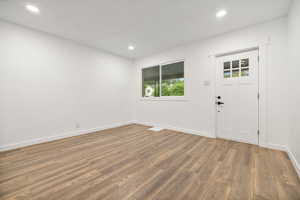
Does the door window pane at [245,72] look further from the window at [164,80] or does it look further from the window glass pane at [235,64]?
the window at [164,80]

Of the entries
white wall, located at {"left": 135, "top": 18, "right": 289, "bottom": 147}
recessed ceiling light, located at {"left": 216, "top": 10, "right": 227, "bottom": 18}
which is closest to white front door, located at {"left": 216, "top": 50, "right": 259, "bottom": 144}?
white wall, located at {"left": 135, "top": 18, "right": 289, "bottom": 147}

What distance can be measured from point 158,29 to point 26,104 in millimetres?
3528

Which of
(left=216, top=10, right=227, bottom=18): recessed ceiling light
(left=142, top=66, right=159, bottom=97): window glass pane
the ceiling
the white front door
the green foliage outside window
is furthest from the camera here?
(left=142, top=66, right=159, bottom=97): window glass pane

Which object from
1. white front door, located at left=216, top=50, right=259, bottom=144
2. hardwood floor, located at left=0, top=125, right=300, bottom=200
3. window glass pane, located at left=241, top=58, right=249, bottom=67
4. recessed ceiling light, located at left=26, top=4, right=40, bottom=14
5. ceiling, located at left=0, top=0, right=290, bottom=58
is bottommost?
hardwood floor, located at left=0, top=125, right=300, bottom=200

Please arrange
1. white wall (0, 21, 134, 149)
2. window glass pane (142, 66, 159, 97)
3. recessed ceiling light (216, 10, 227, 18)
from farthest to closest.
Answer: window glass pane (142, 66, 159, 97) < white wall (0, 21, 134, 149) < recessed ceiling light (216, 10, 227, 18)

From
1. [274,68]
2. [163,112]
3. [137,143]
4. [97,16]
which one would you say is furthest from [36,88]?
[274,68]

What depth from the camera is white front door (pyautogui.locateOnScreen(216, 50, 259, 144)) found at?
271cm

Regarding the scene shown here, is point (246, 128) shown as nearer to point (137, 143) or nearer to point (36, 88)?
point (137, 143)

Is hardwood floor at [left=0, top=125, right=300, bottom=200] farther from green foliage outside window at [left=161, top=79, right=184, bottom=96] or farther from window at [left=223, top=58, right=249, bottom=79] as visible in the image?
green foliage outside window at [left=161, top=79, right=184, bottom=96]

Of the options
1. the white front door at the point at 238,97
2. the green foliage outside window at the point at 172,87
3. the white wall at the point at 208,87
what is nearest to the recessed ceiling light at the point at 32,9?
the white wall at the point at 208,87

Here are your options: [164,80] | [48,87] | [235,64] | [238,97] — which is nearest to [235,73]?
[235,64]

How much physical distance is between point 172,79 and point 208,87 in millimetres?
1245

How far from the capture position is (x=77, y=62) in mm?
→ 3549

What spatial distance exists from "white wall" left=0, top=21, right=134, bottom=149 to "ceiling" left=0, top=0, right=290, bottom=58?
405mm
